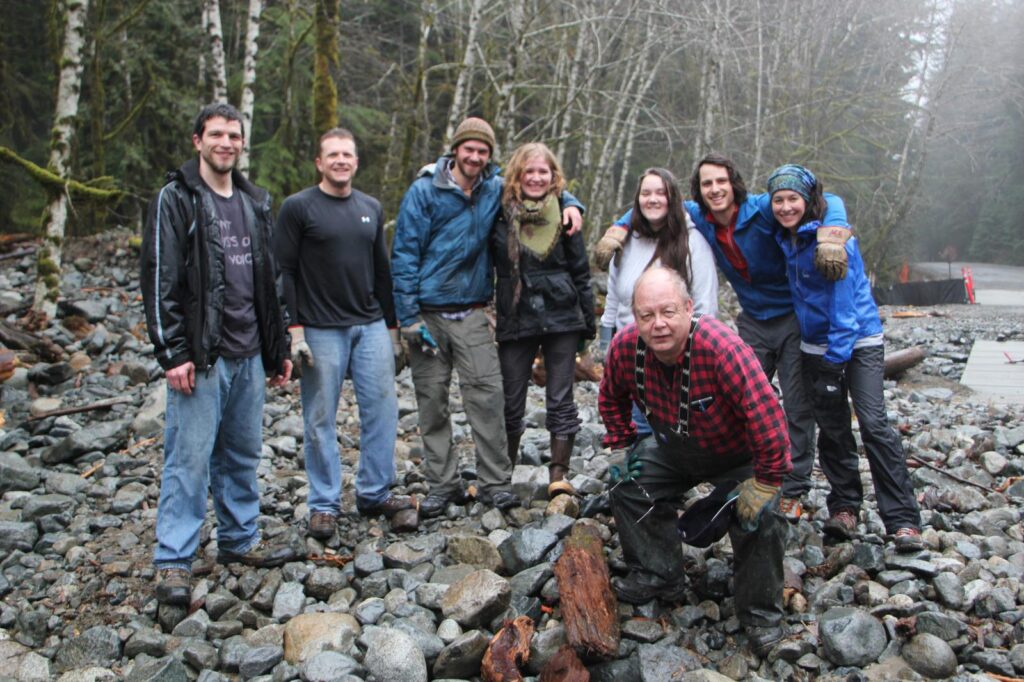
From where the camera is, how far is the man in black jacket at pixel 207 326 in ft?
12.7

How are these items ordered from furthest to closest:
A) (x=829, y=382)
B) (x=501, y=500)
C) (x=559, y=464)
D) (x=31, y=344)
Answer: (x=31, y=344) < (x=559, y=464) < (x=501, y=500) < (x=829, y=382)

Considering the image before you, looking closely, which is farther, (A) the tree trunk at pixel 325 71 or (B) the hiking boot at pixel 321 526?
(A) the tree trunk at pixel 325 71

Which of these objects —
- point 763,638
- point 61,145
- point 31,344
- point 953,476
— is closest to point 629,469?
point 763,638

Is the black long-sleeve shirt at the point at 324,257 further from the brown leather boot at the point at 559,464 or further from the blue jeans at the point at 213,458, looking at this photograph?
the brown leather boot at the point at 559,464

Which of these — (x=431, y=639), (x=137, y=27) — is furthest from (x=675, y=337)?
(x=137, y=27)

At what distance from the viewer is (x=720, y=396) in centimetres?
351

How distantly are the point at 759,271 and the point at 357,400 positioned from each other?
2.47 metres

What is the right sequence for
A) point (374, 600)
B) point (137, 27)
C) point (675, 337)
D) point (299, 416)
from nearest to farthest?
point (675, 337) → point (374, 600) → point (299, 416) → point (137, 27)

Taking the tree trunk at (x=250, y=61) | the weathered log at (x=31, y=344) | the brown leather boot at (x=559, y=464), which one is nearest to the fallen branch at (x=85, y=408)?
the weathered log at (x=31, y=344)

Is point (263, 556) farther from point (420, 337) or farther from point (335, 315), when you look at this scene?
point (420, 337)

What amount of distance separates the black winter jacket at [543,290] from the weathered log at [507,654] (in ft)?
5.93

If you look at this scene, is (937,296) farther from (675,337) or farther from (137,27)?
(675,337)

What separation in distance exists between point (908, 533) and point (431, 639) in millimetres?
2580

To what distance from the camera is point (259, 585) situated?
432 centimetres
